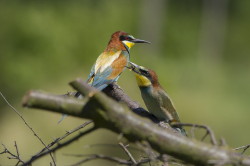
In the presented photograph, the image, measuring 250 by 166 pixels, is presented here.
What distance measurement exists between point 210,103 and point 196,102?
0.82 meters

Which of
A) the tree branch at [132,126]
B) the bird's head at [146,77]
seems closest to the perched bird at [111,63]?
the bird's head at [146,77]

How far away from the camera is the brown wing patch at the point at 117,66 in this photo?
3273 millimetres

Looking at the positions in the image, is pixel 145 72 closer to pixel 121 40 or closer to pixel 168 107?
pixel 168 107

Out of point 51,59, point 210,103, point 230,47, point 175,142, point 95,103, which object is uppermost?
point 95,103

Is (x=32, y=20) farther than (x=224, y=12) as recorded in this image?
No

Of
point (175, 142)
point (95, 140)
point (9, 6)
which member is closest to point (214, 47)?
point (9, 6)

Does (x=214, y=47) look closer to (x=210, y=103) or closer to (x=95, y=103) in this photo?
(x=210, y=103)

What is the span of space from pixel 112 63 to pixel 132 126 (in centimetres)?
191

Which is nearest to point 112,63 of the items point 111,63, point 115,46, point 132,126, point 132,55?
point 111,63

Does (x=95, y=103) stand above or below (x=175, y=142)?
above

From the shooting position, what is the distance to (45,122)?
217 inches

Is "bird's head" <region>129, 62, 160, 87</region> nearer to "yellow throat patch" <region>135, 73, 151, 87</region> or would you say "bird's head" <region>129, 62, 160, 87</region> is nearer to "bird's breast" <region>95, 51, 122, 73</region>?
"yellow throat patch" <region>135, 73, 151, 87</region>

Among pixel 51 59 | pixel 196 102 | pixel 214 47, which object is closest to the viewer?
pixel 196 102

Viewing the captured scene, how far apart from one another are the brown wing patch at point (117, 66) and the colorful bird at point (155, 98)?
599mm
